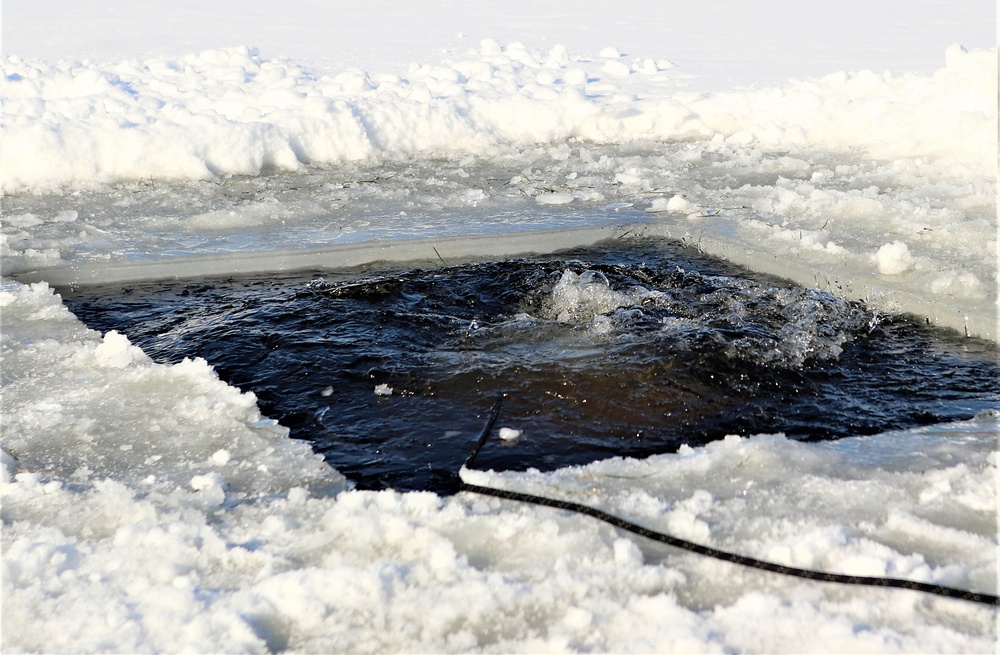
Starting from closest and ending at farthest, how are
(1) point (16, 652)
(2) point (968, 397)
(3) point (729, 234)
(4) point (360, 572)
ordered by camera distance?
(1) point (16, 652) < (4) point (360, 572) < (2) point (968, 397) < (3) point (729, 234)

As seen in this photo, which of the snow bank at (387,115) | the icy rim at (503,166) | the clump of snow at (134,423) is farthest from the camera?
the snow bank at (387,115)

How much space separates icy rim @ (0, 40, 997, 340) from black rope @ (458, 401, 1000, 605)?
2.09 metres

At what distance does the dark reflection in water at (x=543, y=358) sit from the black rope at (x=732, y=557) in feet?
0.87

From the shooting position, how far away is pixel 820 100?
8.02m

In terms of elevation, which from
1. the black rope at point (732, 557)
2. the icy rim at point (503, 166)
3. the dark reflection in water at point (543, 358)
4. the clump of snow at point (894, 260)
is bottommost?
the black rope at point (732, 557)

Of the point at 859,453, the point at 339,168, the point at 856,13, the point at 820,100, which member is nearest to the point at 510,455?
the point at 859,453

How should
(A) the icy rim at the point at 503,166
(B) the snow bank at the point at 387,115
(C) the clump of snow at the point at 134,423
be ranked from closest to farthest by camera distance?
1. (C) the clump of snow at the point at 134,423
2. (A) the icy rim at the point at 503,166
3. (B) the snow bank at the point at 387,115

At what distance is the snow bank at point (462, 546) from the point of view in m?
1.90

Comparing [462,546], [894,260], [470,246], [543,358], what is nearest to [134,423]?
[462,546]

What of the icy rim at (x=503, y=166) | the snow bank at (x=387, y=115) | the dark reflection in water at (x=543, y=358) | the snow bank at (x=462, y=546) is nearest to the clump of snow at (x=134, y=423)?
the snow bank at (x=462, y=546)

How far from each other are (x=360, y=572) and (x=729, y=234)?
350 centimetres

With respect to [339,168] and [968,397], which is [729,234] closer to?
[968,397]

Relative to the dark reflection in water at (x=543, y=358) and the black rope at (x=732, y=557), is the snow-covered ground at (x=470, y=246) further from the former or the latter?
the dark reflection in water at (x=543, y=358)

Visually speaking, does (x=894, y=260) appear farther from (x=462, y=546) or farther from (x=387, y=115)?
Result: (x=387, y=115)
